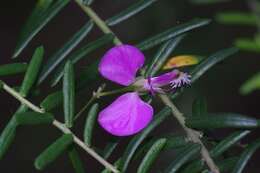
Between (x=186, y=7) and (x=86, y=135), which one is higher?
(x=86, y=135)

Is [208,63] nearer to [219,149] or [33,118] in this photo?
[219,149]

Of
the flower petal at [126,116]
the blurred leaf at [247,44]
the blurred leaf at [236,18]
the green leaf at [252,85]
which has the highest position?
the blurred leaf at [236,18]

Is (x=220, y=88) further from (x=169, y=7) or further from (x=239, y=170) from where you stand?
(x=239, y=170)

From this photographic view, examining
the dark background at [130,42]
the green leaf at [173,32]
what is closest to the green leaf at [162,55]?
the green leaf at [173,32]

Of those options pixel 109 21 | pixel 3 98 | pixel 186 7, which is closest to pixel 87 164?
pixel 3 98

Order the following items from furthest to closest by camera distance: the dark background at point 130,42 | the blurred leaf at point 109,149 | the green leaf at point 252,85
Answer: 1. the dark background at point 130,42
2. the blurred leaf at point 109,149
3. the green leaf at point 252,85

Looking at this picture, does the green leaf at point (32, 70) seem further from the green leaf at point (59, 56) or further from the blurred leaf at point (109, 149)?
the blurred leaf at point (109, 149)

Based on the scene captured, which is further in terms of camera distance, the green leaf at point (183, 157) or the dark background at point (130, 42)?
the dark background at point (130, 42)
